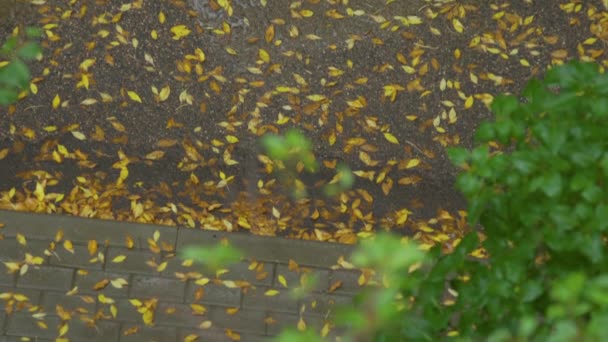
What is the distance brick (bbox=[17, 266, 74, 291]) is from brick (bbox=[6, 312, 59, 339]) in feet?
0.64

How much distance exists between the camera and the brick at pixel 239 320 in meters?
5.69

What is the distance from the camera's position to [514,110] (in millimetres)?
2867

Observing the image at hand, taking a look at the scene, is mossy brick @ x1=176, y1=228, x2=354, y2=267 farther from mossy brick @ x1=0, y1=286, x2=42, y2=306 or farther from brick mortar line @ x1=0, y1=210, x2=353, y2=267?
mossy brick @ x1=0, y1=286, x2=42, y2=306

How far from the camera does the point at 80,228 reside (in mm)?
5875

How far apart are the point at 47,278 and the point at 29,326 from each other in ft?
1.06

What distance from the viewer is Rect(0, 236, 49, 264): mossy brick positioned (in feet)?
18.9

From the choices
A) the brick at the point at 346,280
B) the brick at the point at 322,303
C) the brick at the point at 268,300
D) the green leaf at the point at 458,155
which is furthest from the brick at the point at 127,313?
the green leaf at the point at 458,155

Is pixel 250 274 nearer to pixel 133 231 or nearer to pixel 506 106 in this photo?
pixel 133 231

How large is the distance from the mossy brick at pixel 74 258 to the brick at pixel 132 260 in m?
0.08

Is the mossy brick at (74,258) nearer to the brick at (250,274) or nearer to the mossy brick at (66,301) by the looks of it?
the mossy brick at (66,301)

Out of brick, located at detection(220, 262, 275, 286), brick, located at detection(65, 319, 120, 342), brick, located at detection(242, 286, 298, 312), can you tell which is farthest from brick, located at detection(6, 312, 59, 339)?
brick, located at detection(242, 286, 298, 312)

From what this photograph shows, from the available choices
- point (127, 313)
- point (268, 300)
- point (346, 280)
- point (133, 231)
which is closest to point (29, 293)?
point (127, 313)

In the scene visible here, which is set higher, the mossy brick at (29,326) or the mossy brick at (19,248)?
the mossy brick at (19,248)

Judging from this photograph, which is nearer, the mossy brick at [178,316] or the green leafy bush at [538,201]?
the green leafy bush at [538,201]
